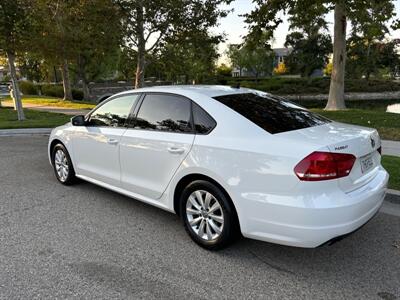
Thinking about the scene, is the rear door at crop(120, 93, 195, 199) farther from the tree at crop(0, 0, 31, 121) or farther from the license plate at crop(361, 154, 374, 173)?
the tree at crop(0, 0, 31, 121)

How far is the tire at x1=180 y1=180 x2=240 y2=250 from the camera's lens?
11.5 feet

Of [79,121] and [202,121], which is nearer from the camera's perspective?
[202,121]

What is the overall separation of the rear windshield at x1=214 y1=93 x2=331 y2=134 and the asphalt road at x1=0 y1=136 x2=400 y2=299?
1.23 m

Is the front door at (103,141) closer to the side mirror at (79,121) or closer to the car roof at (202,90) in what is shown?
the side mirror at (79,121)

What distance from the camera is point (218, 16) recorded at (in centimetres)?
1650

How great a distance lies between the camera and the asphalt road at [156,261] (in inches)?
120

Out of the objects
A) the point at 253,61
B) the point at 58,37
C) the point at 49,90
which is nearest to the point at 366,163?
the point at 58,37

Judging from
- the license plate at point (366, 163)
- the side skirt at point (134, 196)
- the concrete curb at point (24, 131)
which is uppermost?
the license plate at point (366, 163)

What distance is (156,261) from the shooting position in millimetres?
3529

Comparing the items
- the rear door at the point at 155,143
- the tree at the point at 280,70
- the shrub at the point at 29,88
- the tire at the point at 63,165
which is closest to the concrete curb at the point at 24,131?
the tire at the point at 63,165

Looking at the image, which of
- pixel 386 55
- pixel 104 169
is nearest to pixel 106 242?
pixel 104 169

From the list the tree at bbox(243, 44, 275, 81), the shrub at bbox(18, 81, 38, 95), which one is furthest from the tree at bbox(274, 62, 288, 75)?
the shrub at bbox(18, 81, 38, 95)

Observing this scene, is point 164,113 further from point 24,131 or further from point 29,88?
point 29,88

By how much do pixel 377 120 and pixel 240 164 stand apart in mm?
9721
